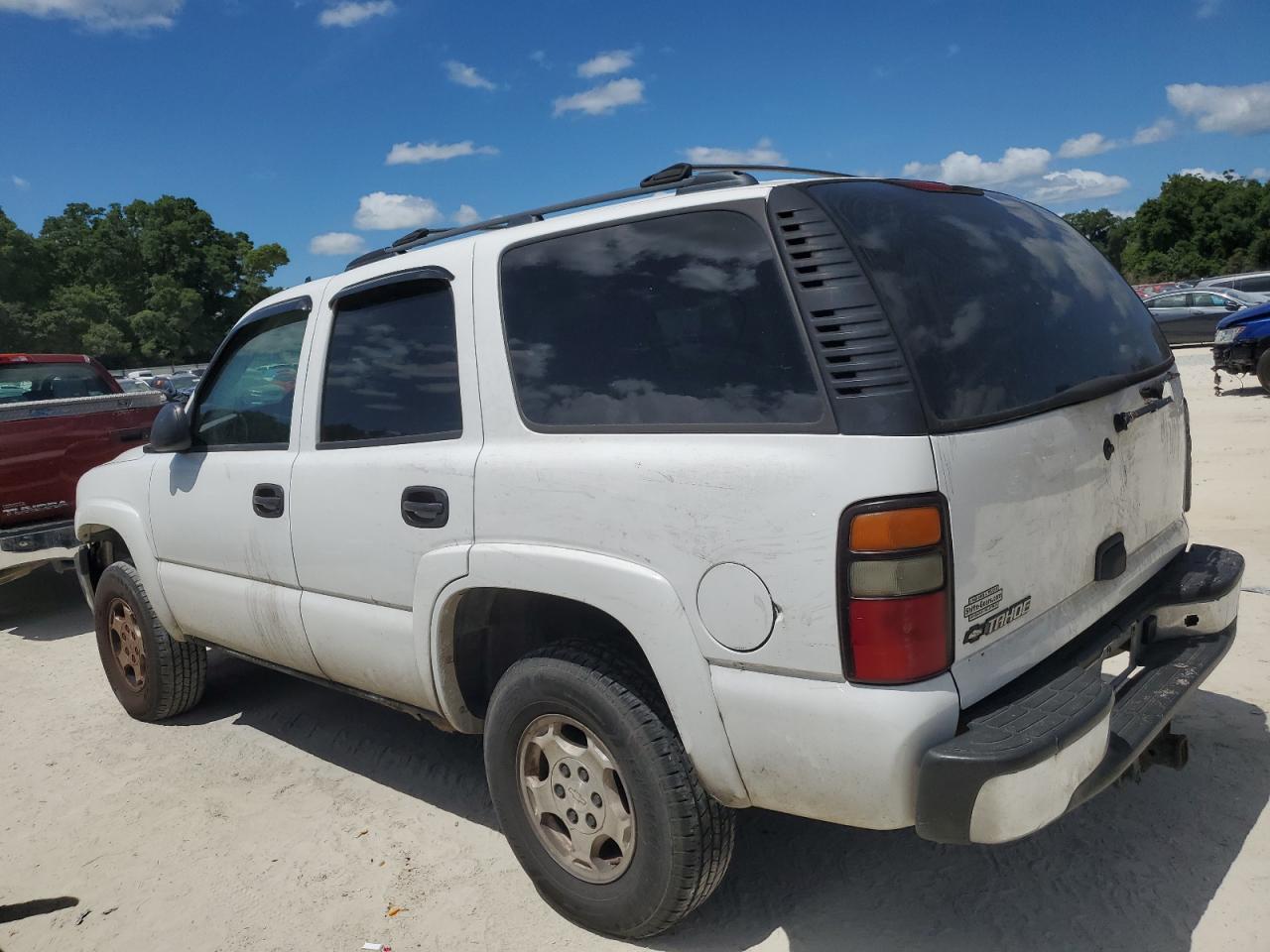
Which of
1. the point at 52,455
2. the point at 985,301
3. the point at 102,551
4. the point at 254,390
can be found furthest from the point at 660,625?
the point at 52,455

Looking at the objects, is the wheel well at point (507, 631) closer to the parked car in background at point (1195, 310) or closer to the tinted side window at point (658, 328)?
the tinted side window at point (658, 328)

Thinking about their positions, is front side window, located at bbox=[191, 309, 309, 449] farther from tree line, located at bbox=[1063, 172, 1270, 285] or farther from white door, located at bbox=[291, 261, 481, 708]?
tree line, located at bbox=[1063, 172, 1270, 285]

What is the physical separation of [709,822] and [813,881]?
0.68m

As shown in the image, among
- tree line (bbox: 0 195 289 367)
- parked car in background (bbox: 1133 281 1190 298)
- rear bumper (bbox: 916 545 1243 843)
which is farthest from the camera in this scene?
tree line (bbox: 0 195 289 367)

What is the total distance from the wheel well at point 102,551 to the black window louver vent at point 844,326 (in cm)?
380

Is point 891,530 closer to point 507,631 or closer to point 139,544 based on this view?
point 507,631

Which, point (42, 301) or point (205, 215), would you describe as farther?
point (205, 215)

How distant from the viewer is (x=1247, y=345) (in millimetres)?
12375

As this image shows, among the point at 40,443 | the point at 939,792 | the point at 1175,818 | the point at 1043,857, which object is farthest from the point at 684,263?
the point at 40,443

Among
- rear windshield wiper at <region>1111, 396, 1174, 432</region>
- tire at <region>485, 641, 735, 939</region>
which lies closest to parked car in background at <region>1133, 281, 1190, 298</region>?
→ rear windshield wiper at <region>1111, 396, 1174, 432</region>

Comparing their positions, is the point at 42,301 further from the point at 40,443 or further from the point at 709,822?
the point at 709,822

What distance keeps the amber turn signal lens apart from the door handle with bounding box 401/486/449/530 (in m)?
1.35

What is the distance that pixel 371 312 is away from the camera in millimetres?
3461

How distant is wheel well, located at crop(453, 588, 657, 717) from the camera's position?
9.22 feet
